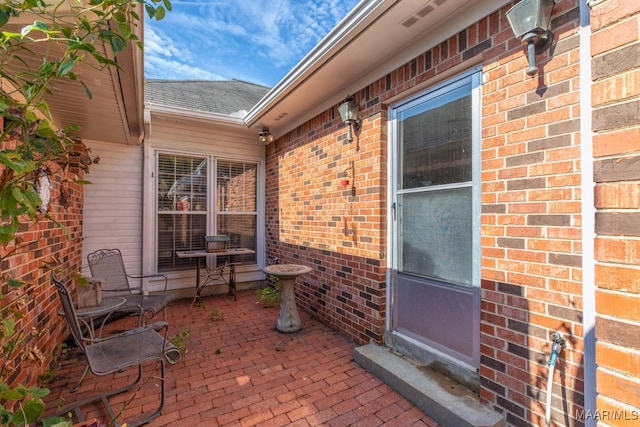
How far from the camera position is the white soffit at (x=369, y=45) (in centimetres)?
213

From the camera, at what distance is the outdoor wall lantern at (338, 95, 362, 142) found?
10.4 feet

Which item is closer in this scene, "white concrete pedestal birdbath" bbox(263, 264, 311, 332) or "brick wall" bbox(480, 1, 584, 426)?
"brick wall" bbox(480, 1, 584, 426)

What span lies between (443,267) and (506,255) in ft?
1.89

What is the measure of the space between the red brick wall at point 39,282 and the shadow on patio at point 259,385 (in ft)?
1.12

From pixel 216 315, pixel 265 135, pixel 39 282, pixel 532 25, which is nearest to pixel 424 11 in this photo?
pixel 532 25

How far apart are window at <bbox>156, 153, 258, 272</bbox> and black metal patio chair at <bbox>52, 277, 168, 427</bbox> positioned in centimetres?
273

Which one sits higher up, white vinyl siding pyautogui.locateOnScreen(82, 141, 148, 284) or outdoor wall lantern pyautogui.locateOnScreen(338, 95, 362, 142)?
outdoor wall lantern pyautogui.locateOnScreen(338, 95, 362, 142)

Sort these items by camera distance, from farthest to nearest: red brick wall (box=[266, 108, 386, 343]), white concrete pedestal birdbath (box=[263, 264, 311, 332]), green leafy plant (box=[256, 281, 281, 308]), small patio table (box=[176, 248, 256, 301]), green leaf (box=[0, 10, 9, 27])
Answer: small patio table (box=[176, 248, 256, 301]) → green leafy plant (box=[256, 281, 281, 308]) → white concrete pedestal birdbath (box=[263, 264, 311, 332]) → red brick wall (box=[266, 108, 386, 343]) → green leaf (box=[0, 10, 9, 27])

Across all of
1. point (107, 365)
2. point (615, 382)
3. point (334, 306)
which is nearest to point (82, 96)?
point (107, 365)

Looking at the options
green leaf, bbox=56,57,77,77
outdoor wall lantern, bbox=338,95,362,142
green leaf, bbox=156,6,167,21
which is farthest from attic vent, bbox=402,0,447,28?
green leaf, bbox=56,57,77,77

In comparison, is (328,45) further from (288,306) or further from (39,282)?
(39,282)

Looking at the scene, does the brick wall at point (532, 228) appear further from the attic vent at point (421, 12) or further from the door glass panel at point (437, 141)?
the attic vent at point (421, 12)

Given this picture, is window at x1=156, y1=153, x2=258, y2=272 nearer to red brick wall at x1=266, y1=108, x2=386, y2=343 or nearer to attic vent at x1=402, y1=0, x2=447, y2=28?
red brick wall at x1=266, y1=108, x2=386, y2=343

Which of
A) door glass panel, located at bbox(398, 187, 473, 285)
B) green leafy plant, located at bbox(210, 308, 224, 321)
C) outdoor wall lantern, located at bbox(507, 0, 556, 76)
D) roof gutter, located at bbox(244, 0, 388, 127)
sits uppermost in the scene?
roof gutter, located at bbox(244, 0, 388, 127)
